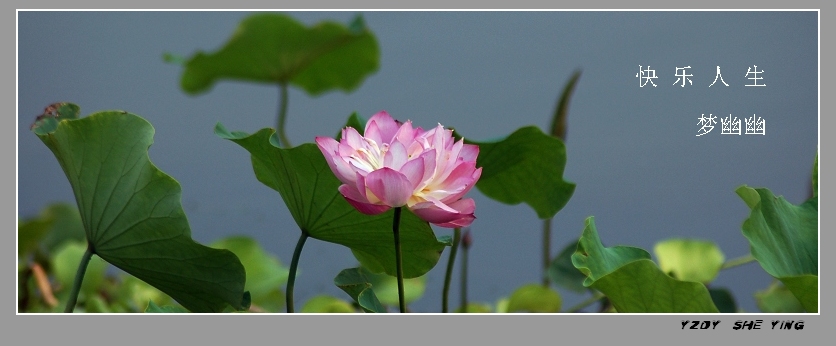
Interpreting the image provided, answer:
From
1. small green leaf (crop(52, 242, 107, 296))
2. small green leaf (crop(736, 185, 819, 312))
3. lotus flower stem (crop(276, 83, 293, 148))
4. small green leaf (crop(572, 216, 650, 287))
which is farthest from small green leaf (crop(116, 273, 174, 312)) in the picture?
small green leaf (crop(736, 185, 819, 312))

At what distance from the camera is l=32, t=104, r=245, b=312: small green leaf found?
59 cm

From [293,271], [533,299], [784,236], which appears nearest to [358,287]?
[293,271]

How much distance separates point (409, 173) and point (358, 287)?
0.40ft

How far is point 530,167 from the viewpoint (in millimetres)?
703

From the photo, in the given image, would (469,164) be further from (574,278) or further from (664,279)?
(574,278)

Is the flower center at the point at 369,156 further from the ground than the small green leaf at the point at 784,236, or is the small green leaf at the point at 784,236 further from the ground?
the flower center at the point at 369,156

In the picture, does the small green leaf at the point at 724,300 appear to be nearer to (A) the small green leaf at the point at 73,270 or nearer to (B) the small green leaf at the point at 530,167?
(B) the small green leaf at the point at 530,167

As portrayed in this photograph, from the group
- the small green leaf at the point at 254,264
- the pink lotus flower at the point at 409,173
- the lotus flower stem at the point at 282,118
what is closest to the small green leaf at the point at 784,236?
the pink lotus flower at the point at 409,173

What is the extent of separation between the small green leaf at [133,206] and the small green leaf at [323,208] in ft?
0.22

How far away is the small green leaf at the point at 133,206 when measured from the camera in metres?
Result: 0.59

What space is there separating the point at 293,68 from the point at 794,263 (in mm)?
1056

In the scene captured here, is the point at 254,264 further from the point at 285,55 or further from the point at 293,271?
the point at 285,55

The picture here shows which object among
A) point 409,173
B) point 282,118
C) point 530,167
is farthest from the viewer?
point 282,118

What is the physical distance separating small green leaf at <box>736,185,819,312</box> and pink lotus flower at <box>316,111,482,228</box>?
0.24 m
